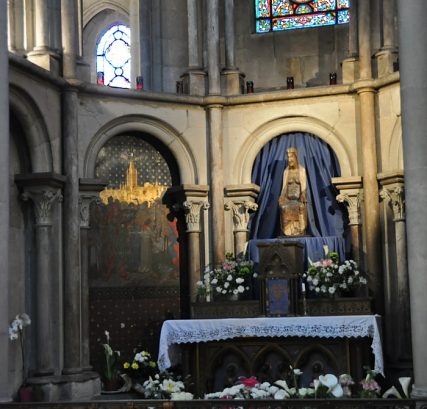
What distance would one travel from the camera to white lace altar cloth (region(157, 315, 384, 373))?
538 inches

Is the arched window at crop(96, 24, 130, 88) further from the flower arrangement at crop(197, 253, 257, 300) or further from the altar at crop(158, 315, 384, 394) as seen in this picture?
the altar at crop(158, 315, 384, 394)

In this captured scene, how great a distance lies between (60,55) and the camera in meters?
15.3

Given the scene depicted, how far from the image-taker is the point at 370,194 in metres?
15.5

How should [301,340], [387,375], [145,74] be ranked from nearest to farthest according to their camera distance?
1. [301,340]
2. [387,375]
3. [145,74]

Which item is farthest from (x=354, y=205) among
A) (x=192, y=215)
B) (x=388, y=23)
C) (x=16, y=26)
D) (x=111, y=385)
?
(x=16, y=26)

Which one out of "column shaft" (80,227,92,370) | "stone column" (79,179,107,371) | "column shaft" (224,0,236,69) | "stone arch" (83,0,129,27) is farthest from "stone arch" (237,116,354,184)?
"stone arch" (83,0,129,27)

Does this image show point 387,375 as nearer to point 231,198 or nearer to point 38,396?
point 231,198

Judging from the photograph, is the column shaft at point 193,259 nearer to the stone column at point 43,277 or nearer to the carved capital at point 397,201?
the stone column at point 43,277

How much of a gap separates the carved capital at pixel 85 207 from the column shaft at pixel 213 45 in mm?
2699

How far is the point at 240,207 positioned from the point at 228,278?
4.74 ft

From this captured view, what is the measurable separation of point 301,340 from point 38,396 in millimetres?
3662

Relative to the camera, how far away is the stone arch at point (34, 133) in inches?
566

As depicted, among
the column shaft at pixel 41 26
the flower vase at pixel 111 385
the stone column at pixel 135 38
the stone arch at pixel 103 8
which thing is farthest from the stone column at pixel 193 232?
the stone arch at pixel 103 8

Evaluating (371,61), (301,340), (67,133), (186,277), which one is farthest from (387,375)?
(67,133)
